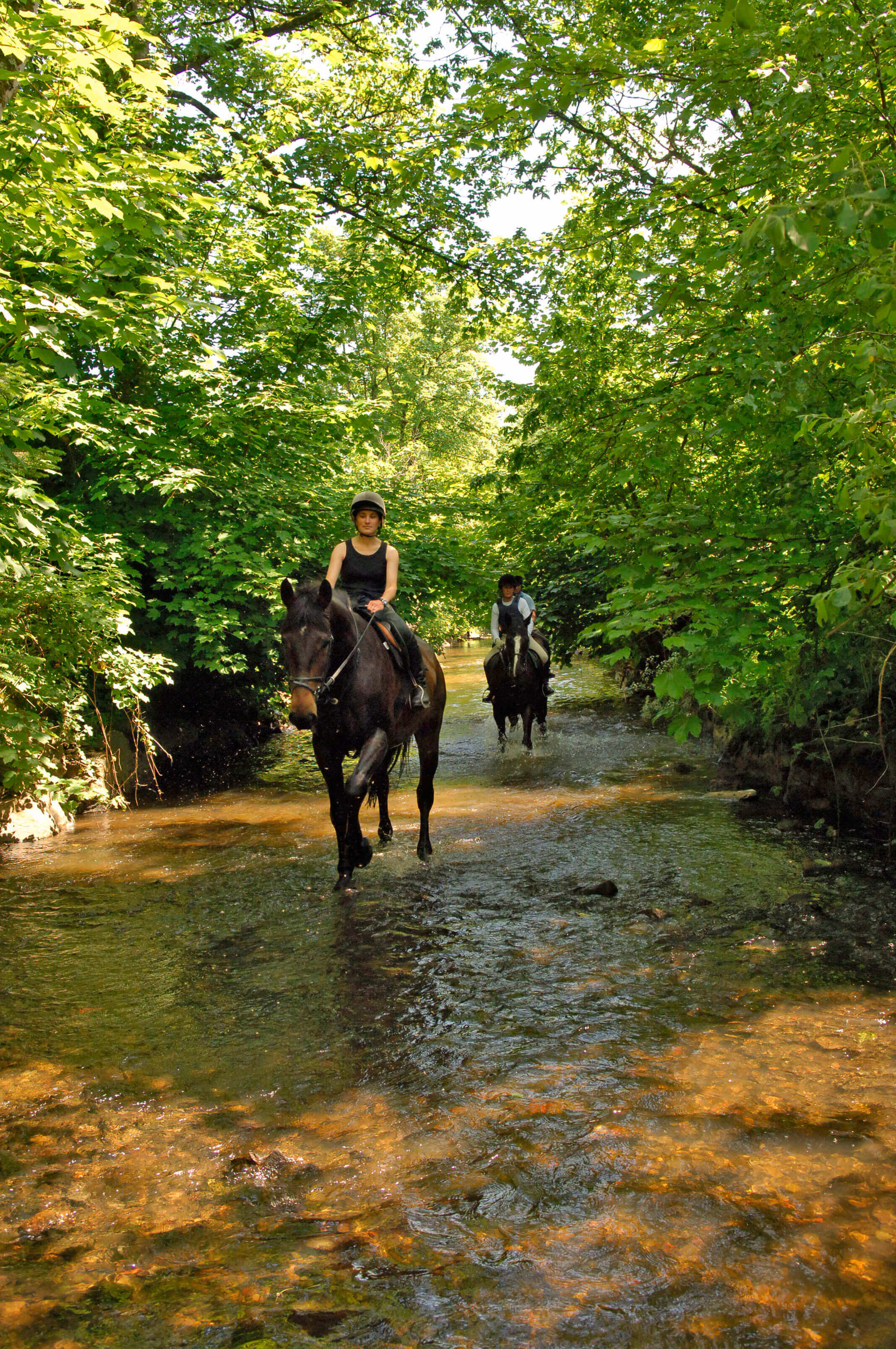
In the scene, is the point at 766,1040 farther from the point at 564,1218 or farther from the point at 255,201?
the point at 255,201

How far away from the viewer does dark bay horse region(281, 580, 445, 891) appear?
6.40m

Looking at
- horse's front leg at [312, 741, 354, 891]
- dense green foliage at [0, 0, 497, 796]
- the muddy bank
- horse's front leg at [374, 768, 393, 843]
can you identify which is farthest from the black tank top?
the muddy bank

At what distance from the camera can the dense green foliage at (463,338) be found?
5828mm

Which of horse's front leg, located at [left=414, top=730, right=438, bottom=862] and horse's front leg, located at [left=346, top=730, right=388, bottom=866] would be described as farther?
horse's front leg, located at [left=414, top=730, right=438, bottom=862]

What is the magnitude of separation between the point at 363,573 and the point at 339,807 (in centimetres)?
216

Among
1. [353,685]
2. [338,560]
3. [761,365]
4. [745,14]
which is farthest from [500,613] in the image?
[745,14]

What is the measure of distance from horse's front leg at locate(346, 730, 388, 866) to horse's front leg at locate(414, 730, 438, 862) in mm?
1127

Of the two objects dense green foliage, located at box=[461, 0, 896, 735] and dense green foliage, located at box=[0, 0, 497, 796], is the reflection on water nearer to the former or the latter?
dense green foliage, located at box=[461, 0, 896, 735]

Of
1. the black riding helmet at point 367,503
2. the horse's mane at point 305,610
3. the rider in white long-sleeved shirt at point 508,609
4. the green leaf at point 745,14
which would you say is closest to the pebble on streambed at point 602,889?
the horse's mane at point 305,610

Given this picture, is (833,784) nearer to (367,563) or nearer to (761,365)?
(761,365)

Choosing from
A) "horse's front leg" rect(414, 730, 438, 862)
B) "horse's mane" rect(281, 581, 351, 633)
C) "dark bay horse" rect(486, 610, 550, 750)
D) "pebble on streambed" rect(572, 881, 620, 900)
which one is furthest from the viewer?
"dark bay horse" rect(486, 610, 550, 750)

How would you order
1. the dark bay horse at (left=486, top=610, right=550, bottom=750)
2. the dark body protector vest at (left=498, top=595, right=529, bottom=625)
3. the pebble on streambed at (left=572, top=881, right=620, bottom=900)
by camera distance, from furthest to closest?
the dark body protector vest at (left=498, top=595, right=529, bottom=625) < the dark bay horse at (left=486, top=610, right=550, bottom=750) < the pebble on streambed at (left=572, top=881, right=620, bottom=900)

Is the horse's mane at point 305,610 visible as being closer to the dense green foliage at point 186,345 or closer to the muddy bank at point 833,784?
the dense green foliage at point 186,345

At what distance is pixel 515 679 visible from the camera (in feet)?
49.9
